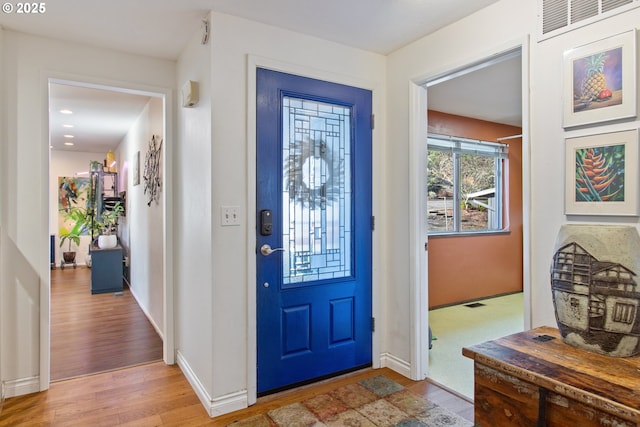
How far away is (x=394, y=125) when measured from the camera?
2.85 meters

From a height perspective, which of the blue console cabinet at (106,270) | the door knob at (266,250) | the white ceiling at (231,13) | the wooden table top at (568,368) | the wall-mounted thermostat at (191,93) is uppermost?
the white ceiling at (231,13)

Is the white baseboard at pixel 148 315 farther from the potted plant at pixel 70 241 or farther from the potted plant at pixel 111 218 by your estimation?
the potted plant at pixel 70 241

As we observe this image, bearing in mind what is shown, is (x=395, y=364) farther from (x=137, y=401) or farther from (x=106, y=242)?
(x=106, y=242)

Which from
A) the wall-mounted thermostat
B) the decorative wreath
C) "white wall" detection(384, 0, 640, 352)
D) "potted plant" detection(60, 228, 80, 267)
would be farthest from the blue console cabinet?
"white wall" detection(384, 0, 640, 352)

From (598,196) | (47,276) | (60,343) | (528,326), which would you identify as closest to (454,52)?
(598,196)

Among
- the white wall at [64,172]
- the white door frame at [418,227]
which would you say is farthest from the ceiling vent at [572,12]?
the white wall at [64,172]

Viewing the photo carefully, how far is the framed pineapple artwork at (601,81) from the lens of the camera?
159cm

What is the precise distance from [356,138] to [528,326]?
1.64 metres

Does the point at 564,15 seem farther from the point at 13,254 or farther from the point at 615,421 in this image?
the point at 13,254

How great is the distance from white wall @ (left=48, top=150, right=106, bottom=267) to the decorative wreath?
7.38 metres

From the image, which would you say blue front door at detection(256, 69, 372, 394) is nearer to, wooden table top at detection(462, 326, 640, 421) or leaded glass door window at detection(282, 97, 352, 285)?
leaded glass door window at detection(282, 97, 352, 285)

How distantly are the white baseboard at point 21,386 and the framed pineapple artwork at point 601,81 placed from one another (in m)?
3.56

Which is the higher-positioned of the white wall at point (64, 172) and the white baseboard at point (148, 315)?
the white wall at point (64, 172)

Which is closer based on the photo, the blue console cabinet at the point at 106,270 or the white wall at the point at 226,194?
the white wall at the point at 226,194
